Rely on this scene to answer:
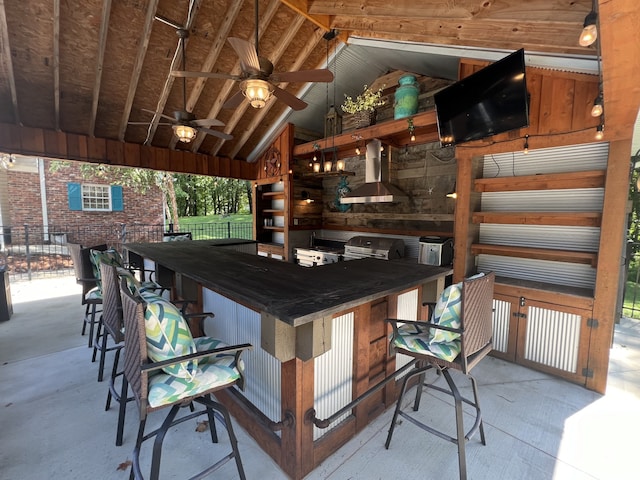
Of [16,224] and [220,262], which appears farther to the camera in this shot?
[16,224]

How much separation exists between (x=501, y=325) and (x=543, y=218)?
47.9 inches

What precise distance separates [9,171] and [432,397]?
11.0m

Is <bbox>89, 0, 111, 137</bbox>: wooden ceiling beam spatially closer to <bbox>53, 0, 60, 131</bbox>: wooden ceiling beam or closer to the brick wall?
<bbox>53, 0, 60, 131</bbox>: wooden ceiling beam

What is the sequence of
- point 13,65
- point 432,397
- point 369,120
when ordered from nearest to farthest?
point 432,397 → point 13,65 → point 369,120

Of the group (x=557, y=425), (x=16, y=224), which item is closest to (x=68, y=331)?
(x=557, y=425)

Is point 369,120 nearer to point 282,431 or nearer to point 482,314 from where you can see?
point 482,314

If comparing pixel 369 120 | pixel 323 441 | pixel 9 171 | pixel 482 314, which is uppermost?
pixel 369 120

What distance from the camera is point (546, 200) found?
3.17m

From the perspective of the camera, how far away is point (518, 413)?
90.8 inches

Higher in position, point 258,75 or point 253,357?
point 258,75

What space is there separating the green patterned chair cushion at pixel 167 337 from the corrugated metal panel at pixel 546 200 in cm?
360

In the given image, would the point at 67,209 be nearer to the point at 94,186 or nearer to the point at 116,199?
the point at 94,186

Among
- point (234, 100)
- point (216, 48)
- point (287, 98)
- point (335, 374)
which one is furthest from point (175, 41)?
point (335, 374)

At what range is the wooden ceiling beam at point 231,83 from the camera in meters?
3.66
